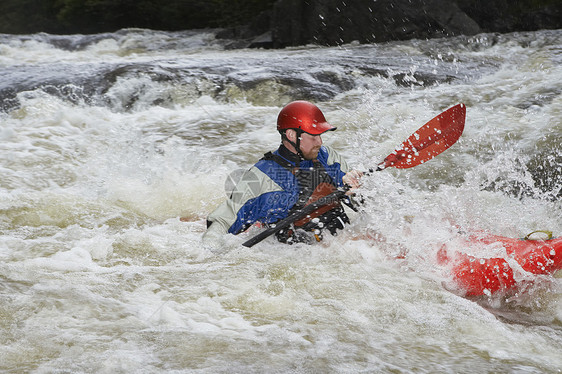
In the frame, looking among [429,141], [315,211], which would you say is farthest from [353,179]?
[429,141]

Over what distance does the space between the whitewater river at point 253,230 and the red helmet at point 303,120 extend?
1.54 feet

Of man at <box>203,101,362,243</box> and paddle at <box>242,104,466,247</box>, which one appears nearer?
man at <box>203,101,362,243</box>

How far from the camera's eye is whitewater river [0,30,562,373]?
7.52 ft

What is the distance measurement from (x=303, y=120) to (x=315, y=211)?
55 cm

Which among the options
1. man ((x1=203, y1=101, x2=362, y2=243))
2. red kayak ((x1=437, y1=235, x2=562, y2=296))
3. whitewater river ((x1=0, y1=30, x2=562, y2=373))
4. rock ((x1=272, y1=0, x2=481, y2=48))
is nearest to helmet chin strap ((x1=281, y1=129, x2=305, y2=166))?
man ((x1=203, y1=101, x2=362, y2=243))

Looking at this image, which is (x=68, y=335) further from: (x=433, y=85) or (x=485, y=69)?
(x=485, y=69)

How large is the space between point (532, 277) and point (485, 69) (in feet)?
20.5

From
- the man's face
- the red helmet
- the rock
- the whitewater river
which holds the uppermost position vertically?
the rock

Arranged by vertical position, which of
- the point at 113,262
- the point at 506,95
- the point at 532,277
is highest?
the point at 506,95

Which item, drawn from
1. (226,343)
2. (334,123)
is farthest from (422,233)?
(334,123)

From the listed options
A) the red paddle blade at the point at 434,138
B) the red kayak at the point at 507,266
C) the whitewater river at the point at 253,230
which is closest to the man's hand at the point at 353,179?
the whitewater river at the point at 253,230

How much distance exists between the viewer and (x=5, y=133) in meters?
6.09

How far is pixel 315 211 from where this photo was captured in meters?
3.34

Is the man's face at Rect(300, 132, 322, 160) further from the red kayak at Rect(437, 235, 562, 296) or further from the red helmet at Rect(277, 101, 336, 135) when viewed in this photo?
the red kayak at Rect(437, 235, 562, 296)
